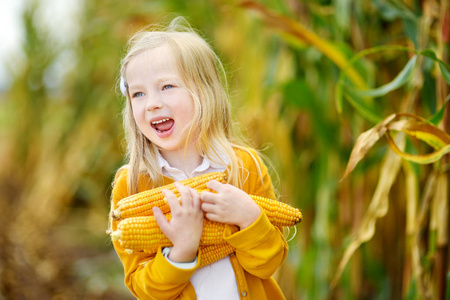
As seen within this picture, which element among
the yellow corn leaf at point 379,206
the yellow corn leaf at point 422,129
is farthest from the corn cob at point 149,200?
the yellow corn leaf at point 379,206

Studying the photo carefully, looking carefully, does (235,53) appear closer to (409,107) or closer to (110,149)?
(409,107)

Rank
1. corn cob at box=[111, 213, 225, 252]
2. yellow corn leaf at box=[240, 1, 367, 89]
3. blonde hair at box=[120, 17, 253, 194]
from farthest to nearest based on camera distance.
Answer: yellow corn leaf at box=[240, 1, 367, 89] < blonde hair at box=[120, 17, 253, 194] < corn cob at box=[111, 213, 225, 252]

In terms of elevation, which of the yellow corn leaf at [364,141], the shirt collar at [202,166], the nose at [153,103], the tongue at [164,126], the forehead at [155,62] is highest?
the forehead at [155,62]

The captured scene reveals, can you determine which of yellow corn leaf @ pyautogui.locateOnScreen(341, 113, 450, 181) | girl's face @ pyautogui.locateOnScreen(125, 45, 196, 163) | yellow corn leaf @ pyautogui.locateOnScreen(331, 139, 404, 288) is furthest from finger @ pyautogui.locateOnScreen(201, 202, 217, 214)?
yellow corn leaf @ pyautogui.locateOnScreen(331, 139, 404, 288)

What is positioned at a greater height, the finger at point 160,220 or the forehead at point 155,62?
the forehead at point 155,62

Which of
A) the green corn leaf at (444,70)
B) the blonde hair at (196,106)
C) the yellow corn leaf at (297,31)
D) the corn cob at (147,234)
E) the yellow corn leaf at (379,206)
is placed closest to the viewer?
the corn cob at (147,234)

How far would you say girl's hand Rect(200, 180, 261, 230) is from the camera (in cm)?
69

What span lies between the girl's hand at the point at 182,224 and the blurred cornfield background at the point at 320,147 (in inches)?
12.2

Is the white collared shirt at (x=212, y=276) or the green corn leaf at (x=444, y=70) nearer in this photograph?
the white collared shirt at (x=212, y=276)

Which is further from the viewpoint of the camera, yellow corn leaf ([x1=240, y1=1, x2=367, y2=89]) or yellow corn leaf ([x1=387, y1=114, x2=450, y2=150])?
yellow corn leaf ([x1=240, y1=1, x2=367, y2=89])

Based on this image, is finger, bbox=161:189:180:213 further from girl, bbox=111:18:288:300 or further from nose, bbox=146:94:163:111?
nose, bbox=146:94:163:111

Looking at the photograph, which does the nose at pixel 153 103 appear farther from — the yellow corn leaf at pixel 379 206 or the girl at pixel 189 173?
the yellow corn leaf at pixel 379 206

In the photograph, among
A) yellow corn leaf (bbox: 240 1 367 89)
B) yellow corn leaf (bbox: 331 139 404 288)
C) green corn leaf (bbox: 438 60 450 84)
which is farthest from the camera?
yellow corn leaf (bbox: 240 1 367 89)

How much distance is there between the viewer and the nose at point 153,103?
28.8 inches
